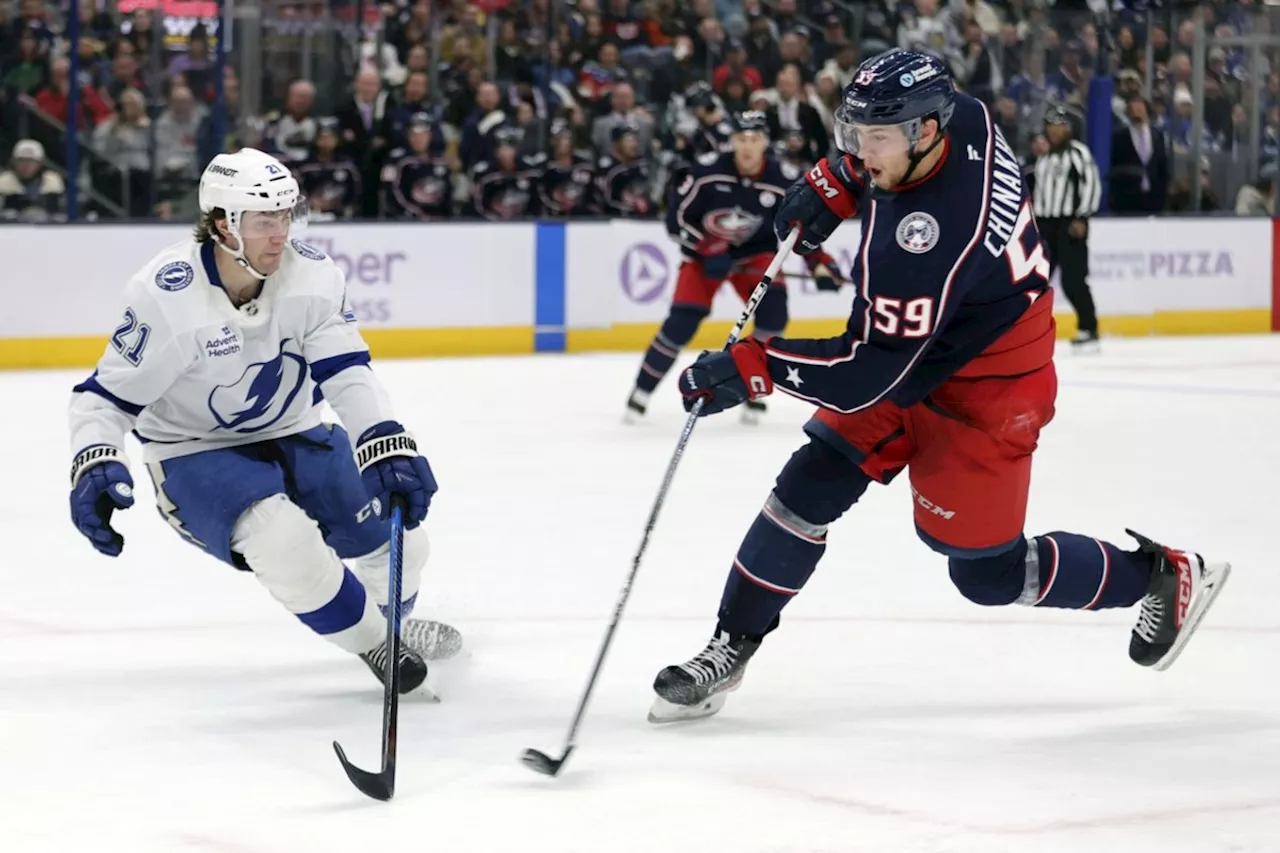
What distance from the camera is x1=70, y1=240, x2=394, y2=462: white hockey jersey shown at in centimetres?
337

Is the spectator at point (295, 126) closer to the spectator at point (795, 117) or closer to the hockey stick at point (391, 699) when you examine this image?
the spectator at point (795, 117)

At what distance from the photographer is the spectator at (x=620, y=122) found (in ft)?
40.0

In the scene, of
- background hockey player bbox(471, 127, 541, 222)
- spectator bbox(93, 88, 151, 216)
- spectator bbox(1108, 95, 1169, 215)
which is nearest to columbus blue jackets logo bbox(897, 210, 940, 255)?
spectator bbox(93, 88, 151, 216)

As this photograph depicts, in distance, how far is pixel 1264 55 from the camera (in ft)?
45.8

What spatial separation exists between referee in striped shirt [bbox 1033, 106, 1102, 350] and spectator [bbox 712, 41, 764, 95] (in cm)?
206

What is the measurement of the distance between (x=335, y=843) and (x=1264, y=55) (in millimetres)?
12669

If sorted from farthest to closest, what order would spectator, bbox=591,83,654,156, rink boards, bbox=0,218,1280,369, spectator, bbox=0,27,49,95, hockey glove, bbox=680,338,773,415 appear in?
spectator, bbox=591,83,654,156, spectator, bbox=0,27,49,95, rink boards, bbox=0,218,1280,369, hockey glove, bbox=680,338,773,415

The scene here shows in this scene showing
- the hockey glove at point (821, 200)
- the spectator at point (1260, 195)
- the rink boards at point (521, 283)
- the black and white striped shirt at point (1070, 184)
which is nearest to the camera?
the hockey glove at point (821, 200)

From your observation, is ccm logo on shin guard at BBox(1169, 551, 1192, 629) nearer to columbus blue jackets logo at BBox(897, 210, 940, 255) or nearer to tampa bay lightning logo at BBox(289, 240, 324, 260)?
columbus blue jackets logo at BBox(897, 210, 940, 255)

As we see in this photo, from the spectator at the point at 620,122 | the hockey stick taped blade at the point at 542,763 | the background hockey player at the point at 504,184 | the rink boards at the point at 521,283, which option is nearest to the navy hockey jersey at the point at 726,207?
the rink boards at the point at 521,283

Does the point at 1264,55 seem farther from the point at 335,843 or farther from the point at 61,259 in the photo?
the point at 335,843

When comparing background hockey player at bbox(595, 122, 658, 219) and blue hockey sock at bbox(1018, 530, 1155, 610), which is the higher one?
blue hockey sock at bbox(1018, 530, 1155, 610)

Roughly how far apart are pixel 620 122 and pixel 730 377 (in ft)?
30.5

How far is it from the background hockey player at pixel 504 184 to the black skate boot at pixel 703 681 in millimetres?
8265
